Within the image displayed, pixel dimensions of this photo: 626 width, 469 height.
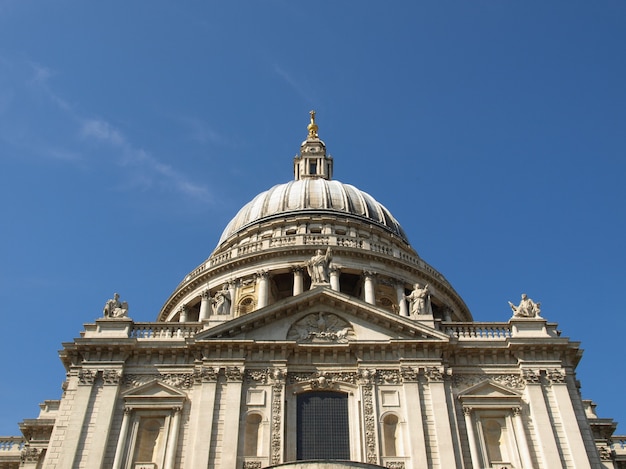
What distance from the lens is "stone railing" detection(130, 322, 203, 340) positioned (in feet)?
118

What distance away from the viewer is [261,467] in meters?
30.4

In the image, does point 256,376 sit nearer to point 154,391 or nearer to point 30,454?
point 154,391

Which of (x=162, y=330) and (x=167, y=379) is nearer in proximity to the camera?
(x=167, y=379)

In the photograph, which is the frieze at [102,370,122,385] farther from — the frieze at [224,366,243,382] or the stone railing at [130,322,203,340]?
the frieze at [224,366,243,382]

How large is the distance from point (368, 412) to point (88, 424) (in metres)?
12.7

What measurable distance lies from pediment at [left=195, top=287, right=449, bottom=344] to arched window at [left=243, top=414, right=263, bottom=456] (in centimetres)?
408

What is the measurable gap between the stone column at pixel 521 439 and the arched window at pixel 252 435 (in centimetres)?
1160

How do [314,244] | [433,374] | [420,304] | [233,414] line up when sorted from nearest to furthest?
[233,414]
[433,374]
[420,304]
[314,244]

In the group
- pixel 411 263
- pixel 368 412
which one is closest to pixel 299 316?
pixel 368 412

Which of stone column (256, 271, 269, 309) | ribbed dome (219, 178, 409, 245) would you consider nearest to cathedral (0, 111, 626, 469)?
stone column (256, 271, 269, 309)

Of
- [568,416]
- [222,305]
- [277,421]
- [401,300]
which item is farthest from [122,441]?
[401,300]

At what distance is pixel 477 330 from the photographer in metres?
36.5

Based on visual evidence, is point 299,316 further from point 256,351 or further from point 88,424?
point 88,424

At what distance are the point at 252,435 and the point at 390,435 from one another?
6213mm
